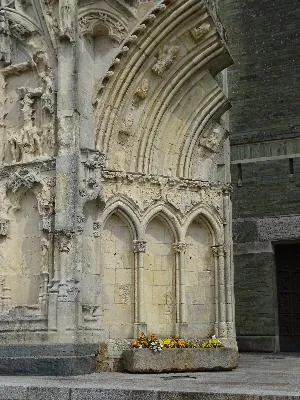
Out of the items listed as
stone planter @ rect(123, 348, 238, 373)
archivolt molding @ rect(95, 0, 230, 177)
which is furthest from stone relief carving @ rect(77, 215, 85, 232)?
stone planter @ rect(123, 348, 238, 373)

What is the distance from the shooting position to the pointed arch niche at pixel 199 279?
1071 centimetres

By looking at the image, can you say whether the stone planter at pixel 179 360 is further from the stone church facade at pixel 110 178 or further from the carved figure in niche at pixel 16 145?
the carved figure in niche at pixel 16 145

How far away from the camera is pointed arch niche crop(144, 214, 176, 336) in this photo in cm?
1042

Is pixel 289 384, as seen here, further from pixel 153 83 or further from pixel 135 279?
pixel 153 83

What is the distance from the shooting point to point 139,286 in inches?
398

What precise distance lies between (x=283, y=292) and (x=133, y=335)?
5903mm

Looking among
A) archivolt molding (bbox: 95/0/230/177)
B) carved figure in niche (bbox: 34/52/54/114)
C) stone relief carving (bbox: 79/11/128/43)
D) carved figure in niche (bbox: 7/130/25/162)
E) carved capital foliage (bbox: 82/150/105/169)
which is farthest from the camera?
archivolt molding (bbox: 95/0/230/177)

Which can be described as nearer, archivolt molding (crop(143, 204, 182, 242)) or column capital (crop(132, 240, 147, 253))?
column capital (crop(132, 240, 147, 253))

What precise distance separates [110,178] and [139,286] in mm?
1757

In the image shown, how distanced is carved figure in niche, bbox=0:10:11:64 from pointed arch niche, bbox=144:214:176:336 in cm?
349

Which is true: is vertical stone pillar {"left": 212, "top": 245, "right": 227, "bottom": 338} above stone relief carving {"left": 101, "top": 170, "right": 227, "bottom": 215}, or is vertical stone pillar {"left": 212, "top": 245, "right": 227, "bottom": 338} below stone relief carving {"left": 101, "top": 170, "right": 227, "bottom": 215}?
below

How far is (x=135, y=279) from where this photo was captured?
10.1 m

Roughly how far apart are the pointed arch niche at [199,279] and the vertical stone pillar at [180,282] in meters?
0.17

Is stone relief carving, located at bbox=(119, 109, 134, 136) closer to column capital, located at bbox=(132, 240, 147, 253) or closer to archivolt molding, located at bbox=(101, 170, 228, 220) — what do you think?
archivolt molding, located at bbox=(101, 170, 228, 220)
